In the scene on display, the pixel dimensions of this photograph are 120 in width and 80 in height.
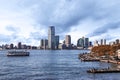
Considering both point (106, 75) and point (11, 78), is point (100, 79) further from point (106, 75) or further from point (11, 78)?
point (11, 78)

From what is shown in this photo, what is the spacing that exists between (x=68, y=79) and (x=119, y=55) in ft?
245

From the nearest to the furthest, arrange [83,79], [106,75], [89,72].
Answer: [83,79], [106,75], [89,72]

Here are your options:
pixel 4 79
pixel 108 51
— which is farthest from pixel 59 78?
pixel 108 51

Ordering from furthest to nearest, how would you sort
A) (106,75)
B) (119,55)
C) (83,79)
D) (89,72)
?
(119,55)
(89,72)
(106,75)
(83,79)

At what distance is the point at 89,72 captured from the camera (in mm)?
93750

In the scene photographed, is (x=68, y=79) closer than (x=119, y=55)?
Yes

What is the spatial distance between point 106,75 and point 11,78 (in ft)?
85.6

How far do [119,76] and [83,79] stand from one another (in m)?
11.0

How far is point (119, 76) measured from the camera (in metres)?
84.4

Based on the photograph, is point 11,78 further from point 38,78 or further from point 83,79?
point 83,79

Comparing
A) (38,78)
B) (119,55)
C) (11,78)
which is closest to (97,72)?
(38,78)

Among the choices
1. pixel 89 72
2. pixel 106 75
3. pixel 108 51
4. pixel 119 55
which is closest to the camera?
pixel 106 75

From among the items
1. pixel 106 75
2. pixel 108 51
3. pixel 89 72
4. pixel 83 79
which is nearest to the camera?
pixel 83 79

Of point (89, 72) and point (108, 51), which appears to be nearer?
point (89, 72)
